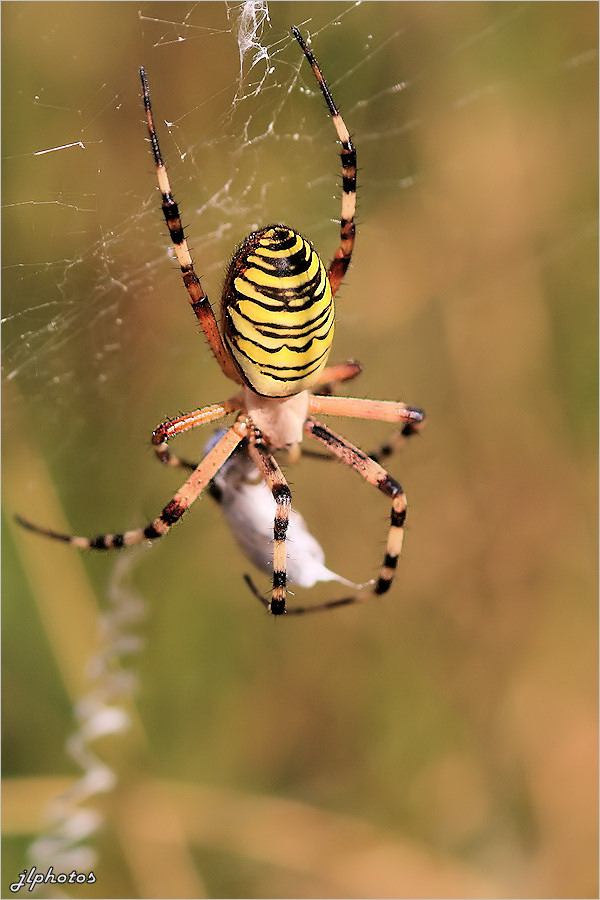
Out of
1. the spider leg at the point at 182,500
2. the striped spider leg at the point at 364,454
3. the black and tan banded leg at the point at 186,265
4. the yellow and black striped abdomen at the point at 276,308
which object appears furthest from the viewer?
the striped spider leg at the point at 364,454

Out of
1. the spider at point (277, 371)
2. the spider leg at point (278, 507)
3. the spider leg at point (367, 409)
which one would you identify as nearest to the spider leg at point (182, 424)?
the spider at point (277, 371)

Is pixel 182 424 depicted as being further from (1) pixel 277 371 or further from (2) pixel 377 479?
(2) pixel 377 479

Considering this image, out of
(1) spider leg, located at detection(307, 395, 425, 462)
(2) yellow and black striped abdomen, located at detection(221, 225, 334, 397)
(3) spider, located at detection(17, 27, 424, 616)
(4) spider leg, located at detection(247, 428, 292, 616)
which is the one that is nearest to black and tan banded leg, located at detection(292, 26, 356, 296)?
(3) spider, located at detection(17, 27, 424, 616)

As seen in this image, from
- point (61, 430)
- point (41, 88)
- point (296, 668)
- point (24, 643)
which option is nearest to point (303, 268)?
point (41, 88)

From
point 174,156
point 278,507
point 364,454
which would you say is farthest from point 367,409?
point 174,156

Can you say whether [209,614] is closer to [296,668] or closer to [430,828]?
[296,668]

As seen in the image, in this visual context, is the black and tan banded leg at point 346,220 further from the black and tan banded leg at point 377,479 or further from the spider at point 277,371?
the black and tan banded leg at point 377,479
